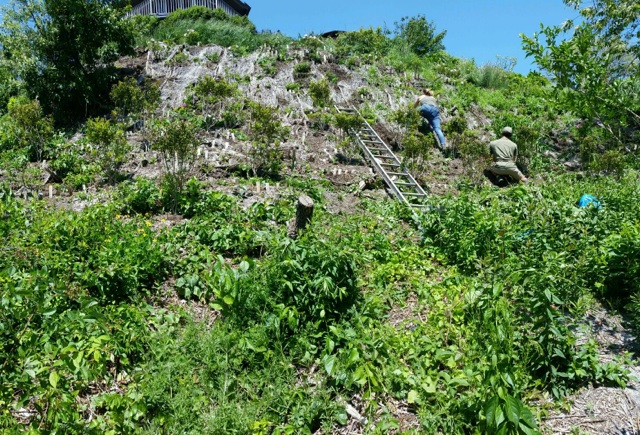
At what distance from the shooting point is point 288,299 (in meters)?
4.89

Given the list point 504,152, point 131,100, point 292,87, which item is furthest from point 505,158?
point 131,100

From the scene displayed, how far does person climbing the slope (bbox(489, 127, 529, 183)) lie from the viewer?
10.7 metres

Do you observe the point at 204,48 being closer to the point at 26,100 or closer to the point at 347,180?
the point at 26,100

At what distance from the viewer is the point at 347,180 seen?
9602 millimetres

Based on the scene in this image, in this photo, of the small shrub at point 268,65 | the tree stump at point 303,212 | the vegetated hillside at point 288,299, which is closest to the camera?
the vegetated hillside at point 288,299

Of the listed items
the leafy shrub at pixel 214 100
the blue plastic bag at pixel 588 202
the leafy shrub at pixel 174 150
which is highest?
the leafy shrub at pixel 214 100

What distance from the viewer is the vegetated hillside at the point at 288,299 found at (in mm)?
3721

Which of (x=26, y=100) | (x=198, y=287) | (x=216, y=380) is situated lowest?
(x=216, y=380)

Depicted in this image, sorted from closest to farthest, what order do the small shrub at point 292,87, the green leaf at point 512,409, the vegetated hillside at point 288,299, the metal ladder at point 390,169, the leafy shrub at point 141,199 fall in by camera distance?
1. the green leaf at point 512,409
2. the vegetated hillside at point 288,299
3. the leafy shrub at point 141,199
4. the metal ladder at point 390,169
5. the small shrub at point 292,87

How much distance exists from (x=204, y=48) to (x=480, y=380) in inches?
542

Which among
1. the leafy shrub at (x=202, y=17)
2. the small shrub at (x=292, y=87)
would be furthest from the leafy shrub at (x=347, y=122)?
the leafy shrub at (x=202, y=17)

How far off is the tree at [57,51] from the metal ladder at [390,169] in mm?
6675

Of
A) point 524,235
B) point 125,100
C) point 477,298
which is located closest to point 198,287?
point 477,298

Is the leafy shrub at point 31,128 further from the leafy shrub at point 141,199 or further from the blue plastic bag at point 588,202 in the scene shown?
the blue plastic bag at point 588,202
